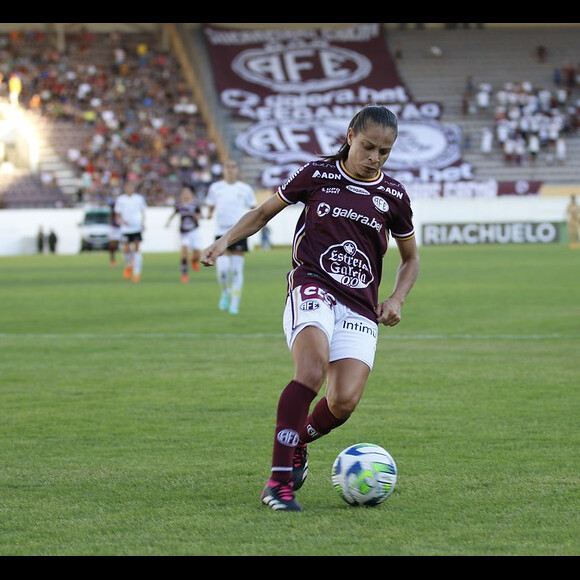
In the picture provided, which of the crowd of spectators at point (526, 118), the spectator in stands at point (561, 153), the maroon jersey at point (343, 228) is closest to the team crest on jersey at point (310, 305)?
the maroon jersey at point (343, 228)

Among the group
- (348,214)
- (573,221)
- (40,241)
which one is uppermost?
(348,214)

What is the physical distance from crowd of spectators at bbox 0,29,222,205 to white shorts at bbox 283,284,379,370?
150 feet

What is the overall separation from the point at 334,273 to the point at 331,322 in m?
0.27

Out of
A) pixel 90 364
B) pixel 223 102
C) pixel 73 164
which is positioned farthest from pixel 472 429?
pixel 223 102

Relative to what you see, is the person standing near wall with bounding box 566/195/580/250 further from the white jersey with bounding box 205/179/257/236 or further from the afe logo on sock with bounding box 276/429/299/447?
the afe logo on sock with bounding box 276/429/299/447

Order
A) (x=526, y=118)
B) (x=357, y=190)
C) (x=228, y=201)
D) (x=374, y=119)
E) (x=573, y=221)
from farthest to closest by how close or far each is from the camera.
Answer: (x=526, y=118) → (x=573, y=221) → (x=228, y=201) → (x=357, y=190) → (x=374, y=119)

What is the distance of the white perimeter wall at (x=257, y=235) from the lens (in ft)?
161

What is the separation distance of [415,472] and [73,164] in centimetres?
4793

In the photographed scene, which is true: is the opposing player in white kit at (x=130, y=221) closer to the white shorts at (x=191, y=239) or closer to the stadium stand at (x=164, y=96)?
the white shorts at (x=191, y=239)

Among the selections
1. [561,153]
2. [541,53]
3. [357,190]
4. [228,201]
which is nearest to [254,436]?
[357,190]

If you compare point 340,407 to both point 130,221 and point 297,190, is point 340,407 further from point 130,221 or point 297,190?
point 130,221

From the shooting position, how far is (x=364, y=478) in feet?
19.5

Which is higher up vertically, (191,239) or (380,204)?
(380,204)

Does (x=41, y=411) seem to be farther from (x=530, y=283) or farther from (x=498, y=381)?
(x=530, y=283)
